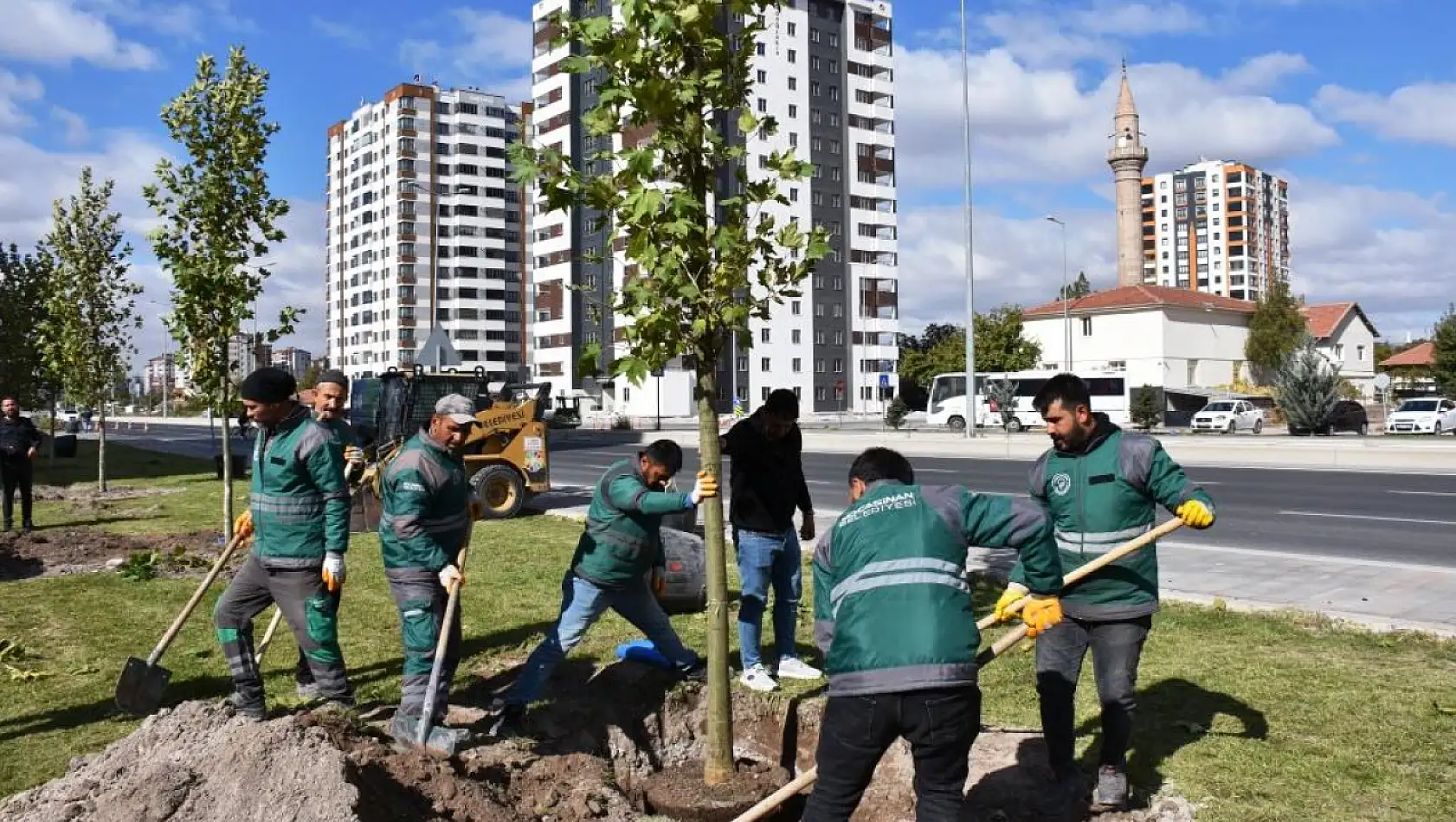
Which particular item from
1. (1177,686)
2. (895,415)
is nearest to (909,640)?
(1177,686)

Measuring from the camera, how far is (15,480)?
13.2 metres

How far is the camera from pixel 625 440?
143 feet

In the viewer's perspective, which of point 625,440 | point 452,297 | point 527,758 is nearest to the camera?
point 527,758

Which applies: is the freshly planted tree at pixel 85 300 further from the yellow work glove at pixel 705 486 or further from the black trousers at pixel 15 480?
the yellow work glove at pixel 705 486

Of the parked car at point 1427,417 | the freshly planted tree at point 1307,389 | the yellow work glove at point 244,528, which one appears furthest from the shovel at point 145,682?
the parked car at point 1427,417

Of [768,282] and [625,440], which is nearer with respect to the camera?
[768,282]

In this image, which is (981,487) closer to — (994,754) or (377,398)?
(377,398)

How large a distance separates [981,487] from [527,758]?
15.0 metres

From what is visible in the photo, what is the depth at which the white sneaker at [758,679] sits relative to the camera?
5590 mm

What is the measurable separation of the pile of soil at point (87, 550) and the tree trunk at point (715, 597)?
7303 millimetres

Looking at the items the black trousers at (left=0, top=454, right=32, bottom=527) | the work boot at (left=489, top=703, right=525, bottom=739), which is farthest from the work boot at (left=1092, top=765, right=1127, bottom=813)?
the black trousers at (left=0, top=454, right=32, bottom=527)

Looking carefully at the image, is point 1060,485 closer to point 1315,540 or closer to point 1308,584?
point 1308,584

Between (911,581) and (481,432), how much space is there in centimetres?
1201

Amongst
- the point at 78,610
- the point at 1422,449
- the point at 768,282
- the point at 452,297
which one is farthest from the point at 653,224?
the point at 452,297
